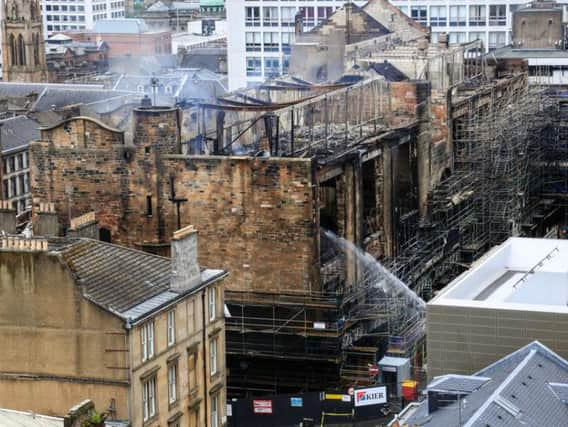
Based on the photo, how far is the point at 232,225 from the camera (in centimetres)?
7250

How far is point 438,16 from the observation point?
14862 centimetres

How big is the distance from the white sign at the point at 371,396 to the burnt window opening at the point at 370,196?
15.1 m

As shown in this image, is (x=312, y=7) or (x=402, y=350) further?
(x=312, y=7)

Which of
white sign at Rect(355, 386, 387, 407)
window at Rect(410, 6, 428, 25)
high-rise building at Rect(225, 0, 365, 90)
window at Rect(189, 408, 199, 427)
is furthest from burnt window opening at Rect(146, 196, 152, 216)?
high-rise building at Rect(225, 0, 365, 90)

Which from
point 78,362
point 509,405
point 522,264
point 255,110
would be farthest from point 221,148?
point 509,405

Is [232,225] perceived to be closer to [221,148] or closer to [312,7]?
[221,148]

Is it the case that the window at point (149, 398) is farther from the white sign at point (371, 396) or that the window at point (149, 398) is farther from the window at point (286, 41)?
the window at point (286, 41)

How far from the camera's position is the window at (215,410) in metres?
60.8

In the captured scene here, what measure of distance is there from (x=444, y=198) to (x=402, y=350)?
65.6ft

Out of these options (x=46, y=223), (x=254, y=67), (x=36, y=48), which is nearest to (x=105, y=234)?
(x=46, y=223)

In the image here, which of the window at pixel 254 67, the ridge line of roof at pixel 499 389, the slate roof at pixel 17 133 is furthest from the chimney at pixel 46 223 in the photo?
the window at pixel 254 67

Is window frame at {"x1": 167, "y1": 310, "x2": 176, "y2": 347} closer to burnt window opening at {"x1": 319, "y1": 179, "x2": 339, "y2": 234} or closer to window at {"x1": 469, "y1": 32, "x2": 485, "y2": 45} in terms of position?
burnt window opening at {"x1": 319, "y1": 179, "x2": 339, "y2": 234}

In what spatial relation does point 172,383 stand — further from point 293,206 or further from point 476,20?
point 476,20

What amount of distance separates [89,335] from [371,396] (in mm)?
16419
